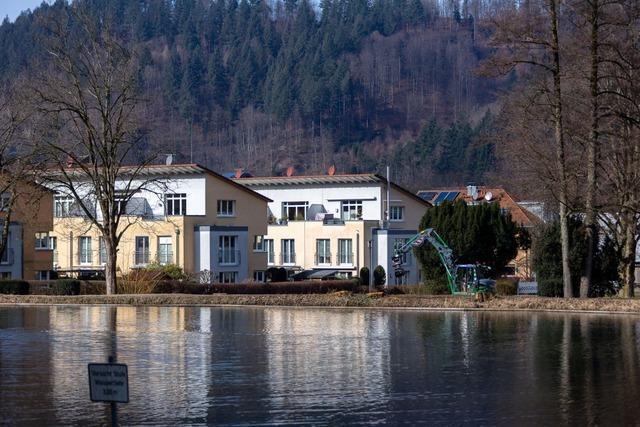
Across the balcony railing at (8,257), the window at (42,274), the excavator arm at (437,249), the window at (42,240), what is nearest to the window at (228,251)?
the window at (42,274)

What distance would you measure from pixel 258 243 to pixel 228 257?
A: 6520mm

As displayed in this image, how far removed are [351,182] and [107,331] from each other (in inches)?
2444

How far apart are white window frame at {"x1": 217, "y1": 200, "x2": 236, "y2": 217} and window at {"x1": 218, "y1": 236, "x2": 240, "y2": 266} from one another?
3278mm

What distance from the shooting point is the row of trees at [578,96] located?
45188mm

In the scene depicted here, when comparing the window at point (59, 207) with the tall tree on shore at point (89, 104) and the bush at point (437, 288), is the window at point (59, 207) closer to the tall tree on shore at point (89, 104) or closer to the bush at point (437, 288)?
the tall tree on shore at point (89, 104)

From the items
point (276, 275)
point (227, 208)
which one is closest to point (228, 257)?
point (276, 275)

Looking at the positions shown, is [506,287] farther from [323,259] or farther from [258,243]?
[323,259]

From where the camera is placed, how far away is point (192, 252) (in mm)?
76188

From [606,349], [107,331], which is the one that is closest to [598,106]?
[606,349]

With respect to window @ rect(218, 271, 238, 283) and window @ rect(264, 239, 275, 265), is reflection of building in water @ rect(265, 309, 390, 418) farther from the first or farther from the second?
window @ rect(264, 239, 275, 265)

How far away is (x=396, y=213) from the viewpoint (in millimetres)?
95375

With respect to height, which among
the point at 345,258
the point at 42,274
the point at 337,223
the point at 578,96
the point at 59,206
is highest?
the point at 578,96

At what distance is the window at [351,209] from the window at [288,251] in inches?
257

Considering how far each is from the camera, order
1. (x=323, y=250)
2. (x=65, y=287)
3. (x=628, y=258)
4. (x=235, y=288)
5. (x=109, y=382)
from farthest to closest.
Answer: (x=323, y=250), (x=235, y=288), (x=65, y=287), (x=628, y=258), (x=109, y=382)
